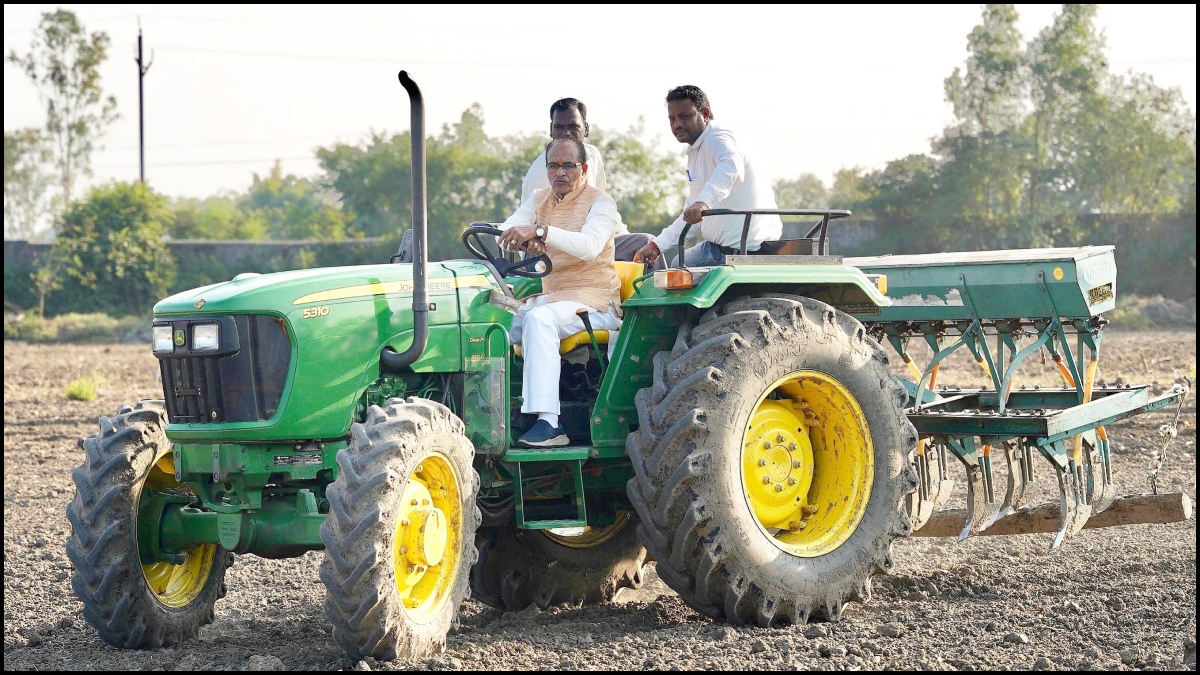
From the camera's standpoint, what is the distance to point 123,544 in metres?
5.77

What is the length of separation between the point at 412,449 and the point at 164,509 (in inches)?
59.8

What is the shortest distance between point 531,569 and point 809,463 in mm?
1594

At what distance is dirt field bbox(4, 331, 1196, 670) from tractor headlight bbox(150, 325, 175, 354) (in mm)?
1302

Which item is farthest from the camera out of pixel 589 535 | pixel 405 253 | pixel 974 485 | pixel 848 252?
pixel 848 252

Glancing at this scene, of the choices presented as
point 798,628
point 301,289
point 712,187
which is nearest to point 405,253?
point 301,289

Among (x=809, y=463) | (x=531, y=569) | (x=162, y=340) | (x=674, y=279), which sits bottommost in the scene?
(x=531, y=569)

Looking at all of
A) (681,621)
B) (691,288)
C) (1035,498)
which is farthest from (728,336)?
(1035,498)

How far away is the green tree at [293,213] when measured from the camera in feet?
141

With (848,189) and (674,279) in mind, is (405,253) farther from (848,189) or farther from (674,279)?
(848,189)

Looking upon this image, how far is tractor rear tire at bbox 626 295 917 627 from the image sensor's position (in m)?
5.79

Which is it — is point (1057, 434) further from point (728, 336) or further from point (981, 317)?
point (728, 336)

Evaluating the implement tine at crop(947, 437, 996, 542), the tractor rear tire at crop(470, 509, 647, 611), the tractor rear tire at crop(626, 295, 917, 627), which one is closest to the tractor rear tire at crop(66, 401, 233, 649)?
the tractor rear tire at crop(470, 509, 647, 611)

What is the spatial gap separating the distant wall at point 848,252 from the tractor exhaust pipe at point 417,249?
2228 centimetres

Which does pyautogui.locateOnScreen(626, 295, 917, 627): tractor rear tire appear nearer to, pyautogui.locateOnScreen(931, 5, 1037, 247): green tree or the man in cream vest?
the man in cream vest
